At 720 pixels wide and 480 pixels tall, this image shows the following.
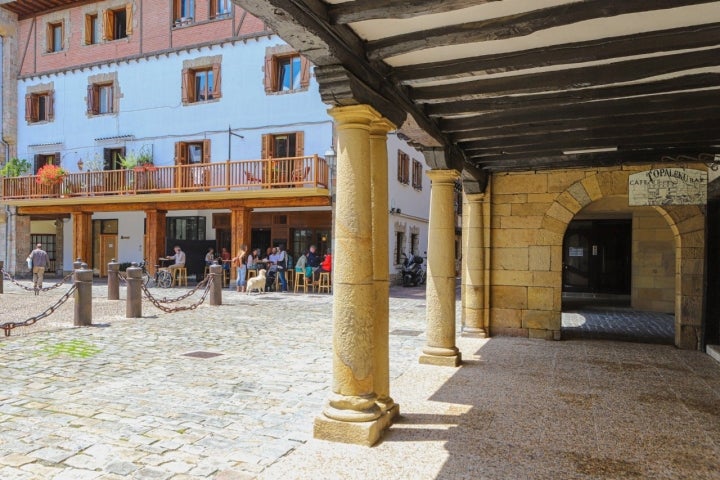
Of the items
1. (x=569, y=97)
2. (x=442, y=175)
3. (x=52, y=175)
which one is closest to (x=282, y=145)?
(x=52, y=175)

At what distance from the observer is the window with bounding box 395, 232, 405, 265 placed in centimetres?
1957

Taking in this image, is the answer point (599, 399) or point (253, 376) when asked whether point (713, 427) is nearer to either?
point (599, 399)

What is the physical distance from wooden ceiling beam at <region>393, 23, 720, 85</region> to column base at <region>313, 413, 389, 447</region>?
8.82ft

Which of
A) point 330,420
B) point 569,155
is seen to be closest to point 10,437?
point 330,420

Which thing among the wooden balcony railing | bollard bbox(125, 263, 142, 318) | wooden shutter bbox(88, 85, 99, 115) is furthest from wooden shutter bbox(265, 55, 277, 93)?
bollard bbox(125, 263, 142, 318)

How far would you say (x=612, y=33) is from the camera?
3602 mm

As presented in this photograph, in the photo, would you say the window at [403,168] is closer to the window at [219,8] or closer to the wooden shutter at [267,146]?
the wooden shutter at [267,146]

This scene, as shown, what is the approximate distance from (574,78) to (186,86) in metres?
16.6

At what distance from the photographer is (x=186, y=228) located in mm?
20891

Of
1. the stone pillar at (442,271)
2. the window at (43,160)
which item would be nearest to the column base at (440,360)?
the stone pillar at (442,271)

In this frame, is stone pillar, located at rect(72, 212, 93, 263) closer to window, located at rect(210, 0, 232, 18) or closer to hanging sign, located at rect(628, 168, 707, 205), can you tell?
window, located at rect(210, 0, 232, 18)

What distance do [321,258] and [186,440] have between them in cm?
1430

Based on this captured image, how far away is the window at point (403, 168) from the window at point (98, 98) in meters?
11.1

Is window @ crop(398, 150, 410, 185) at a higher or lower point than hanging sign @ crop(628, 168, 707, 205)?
higher
